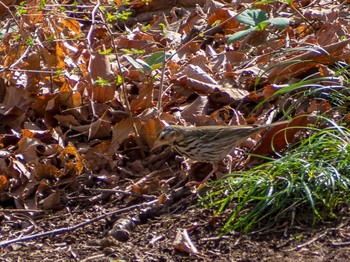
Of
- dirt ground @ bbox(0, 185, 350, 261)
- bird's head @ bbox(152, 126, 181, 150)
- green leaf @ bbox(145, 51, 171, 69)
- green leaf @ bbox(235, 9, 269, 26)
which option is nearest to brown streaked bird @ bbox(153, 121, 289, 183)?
bird's head @ bbox(152, 126, 181, 150)

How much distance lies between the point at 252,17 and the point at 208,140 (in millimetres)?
1242

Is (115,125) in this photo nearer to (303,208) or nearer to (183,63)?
(183,63)

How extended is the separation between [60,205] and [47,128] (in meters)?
0.75

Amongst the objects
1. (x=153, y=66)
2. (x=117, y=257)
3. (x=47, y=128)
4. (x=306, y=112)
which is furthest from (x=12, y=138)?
(x=306, y=112)

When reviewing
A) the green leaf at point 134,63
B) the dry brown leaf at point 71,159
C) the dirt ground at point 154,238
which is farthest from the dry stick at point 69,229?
the green leaf at point 134,63

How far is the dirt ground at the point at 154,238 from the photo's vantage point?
4.92m

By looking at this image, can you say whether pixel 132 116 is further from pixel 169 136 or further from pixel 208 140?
pixel 208 140

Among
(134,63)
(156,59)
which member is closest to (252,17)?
(156,59)

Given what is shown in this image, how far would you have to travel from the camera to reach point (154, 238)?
536cm

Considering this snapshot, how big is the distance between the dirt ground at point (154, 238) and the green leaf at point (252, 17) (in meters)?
1.58

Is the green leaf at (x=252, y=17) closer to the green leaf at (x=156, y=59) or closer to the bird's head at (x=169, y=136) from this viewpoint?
the green leaf at (x=156, y=59)

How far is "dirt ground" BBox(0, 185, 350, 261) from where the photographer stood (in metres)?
4.92

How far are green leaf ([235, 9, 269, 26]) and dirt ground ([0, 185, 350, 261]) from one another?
1.58m

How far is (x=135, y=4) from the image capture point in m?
8.58
